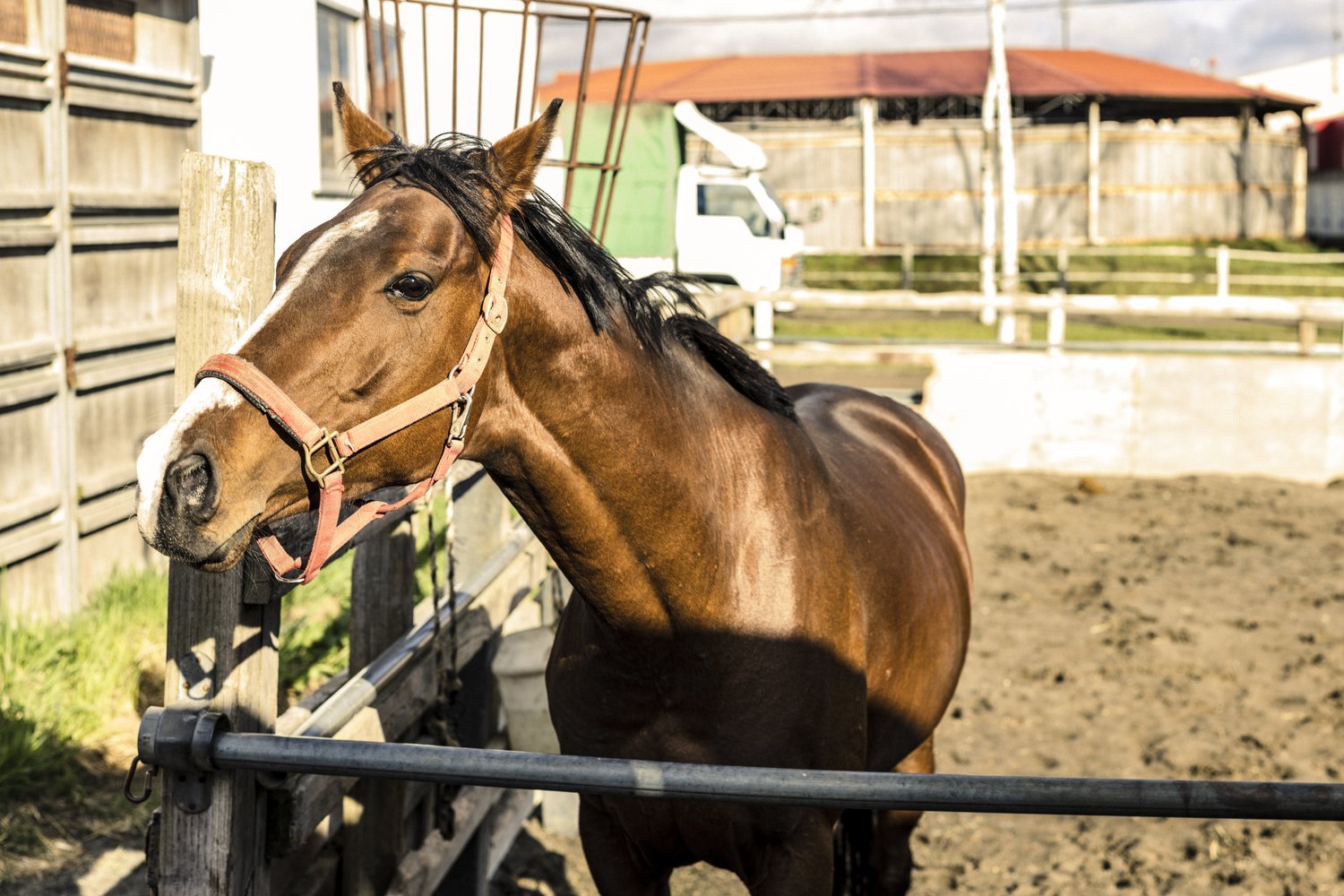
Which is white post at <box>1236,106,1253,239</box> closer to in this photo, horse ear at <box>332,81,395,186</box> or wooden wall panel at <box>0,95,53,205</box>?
wooden wall panel at <box>0,95,53,205</box>

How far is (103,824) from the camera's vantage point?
11.3 ft

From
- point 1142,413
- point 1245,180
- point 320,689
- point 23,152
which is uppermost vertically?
point 1245,180

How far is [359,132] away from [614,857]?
147 centimetres

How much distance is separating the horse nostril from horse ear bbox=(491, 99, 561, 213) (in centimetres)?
60

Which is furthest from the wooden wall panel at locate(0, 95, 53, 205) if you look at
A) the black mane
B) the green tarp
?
the green tarp

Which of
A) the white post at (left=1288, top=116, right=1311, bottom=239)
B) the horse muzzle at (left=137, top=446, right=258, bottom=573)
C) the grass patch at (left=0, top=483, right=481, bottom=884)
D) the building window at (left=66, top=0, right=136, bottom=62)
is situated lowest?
the grass patch at (left=0, top=483, right=481, bottom=884)

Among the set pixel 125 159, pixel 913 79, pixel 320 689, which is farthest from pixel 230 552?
pixel 913 79

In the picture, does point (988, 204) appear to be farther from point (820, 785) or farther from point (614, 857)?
point (820, 785)

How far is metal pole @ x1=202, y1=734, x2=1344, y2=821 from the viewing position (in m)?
1.66

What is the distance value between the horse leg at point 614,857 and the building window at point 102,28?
160 inches

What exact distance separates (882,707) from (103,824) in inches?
87.7

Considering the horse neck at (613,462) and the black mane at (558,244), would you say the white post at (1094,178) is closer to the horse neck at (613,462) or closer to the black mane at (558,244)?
the black mane at (558,244)

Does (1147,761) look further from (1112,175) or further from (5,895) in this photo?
(1112,175)

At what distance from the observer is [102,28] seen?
5.15 m
